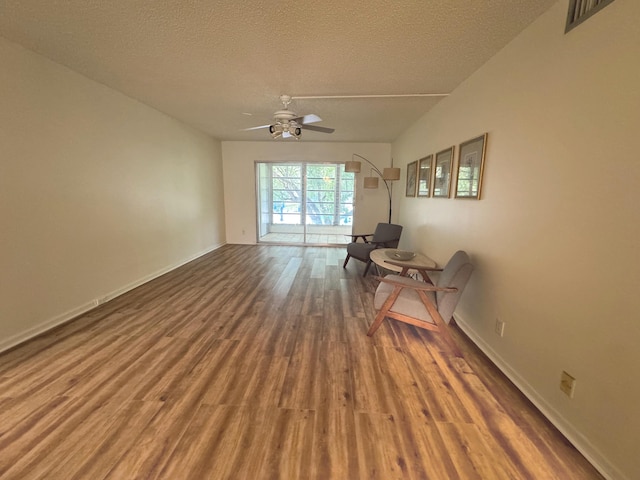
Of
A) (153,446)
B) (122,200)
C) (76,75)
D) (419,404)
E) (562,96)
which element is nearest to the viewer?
(153,446)

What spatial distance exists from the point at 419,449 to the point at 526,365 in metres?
1.00

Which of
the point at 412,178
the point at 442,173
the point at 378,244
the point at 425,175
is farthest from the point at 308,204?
the point at 442,173

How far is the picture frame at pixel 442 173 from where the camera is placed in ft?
9.43

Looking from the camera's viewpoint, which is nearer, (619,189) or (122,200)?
(619,189)

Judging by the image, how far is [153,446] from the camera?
4.34 feet

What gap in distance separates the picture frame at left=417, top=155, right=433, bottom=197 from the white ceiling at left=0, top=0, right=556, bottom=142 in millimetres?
780

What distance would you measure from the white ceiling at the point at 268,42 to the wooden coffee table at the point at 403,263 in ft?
6.24

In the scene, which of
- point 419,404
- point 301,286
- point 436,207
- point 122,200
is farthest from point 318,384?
point 122,200

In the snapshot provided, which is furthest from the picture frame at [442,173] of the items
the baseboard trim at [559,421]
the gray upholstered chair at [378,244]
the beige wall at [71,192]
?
the beige wall at [71,192]

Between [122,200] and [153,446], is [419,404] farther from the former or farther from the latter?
[122,200]

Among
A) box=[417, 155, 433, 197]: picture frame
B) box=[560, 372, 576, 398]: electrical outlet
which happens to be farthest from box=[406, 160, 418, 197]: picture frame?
box=[560, 372, 576, 398]: electrical outlet

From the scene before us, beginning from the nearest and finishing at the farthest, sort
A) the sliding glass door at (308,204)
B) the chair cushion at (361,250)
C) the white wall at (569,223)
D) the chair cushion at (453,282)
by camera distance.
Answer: the white wall at (569,223)
the chair cushion at (453,282)
the chair cushion at (361,250)
the sliding glass door at (308,204)

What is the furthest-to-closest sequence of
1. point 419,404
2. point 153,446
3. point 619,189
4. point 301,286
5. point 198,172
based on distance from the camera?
point 198,172, point 301,286, point 419,404, point 153,446, point 619,189

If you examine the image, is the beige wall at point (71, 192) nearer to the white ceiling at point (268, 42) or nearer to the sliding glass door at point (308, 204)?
the white ceiling at point (268, 42)
